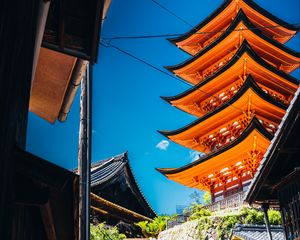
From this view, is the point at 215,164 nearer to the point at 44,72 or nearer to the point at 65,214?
the point at 44,72

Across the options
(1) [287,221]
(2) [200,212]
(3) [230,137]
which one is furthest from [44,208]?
(3) [230,137]

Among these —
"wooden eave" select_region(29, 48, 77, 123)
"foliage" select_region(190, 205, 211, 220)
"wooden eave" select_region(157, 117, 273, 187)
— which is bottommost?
"wooden eave" select_region(29, 48, 77, 123)

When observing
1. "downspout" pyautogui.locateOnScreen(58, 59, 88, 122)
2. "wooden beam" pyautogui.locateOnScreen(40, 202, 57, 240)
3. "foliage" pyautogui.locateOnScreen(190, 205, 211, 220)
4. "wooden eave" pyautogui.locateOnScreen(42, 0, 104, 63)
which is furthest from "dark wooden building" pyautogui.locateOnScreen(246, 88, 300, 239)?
"foliage" pyautogui.locateOnScreen(190, 205, 211, 220)

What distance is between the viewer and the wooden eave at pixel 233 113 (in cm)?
1892

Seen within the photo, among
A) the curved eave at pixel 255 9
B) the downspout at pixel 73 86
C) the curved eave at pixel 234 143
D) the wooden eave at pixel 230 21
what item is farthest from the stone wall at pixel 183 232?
the curved eave at pixel 255 9

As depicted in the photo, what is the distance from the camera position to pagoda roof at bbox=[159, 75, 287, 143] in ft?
61.1

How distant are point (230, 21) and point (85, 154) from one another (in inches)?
895

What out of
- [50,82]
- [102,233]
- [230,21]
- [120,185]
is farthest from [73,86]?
[230,21]

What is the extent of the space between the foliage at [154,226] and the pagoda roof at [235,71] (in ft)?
26.8

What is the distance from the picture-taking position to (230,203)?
18.1m

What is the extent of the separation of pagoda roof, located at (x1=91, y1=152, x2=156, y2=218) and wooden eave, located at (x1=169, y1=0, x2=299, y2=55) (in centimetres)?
1264

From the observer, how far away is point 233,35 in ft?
74.6

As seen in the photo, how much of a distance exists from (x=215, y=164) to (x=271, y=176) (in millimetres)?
12764

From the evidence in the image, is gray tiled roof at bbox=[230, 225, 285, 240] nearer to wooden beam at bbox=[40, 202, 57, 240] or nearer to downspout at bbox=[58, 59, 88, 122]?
downspout at bbox=[58, 59, 88, 122]
